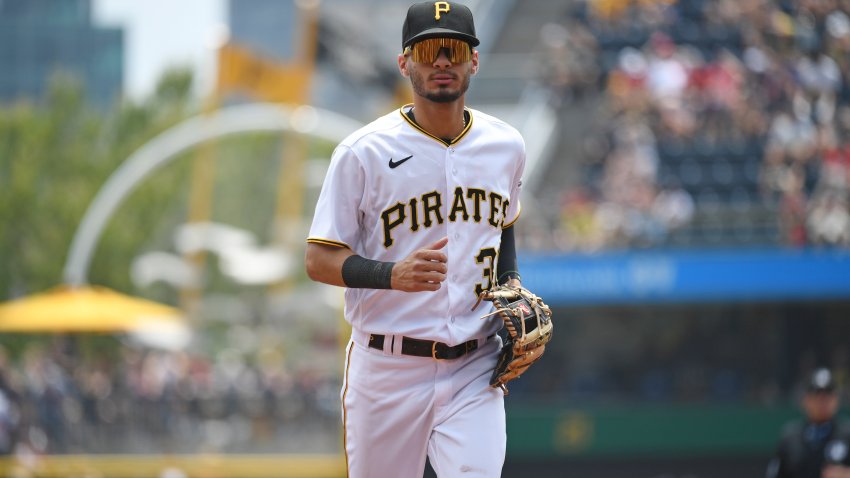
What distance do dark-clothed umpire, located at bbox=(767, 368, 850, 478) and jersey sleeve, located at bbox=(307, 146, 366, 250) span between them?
12.2ft

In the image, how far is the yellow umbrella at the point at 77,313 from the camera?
15492mm

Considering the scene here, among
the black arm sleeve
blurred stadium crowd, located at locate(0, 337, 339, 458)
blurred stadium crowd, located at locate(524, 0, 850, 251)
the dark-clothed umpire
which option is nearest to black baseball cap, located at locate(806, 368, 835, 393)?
the dark-clothed umpire

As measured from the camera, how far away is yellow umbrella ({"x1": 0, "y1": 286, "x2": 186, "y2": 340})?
50.8 ft

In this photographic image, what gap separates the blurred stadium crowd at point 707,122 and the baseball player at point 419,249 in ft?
35.7

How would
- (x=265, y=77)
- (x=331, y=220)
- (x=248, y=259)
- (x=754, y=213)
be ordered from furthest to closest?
(x=248, y=259) → (x=265, y=77) → (x=754, y=213) → (x=331, y=220)

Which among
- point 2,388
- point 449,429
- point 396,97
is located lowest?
point 2,388

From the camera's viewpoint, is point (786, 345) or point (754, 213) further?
point (786, 345)

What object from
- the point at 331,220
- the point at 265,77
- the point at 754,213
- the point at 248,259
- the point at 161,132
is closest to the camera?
the point at 331,220

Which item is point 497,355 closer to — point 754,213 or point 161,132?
point 754,213

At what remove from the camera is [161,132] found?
39438mm

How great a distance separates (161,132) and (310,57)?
63.4 ft

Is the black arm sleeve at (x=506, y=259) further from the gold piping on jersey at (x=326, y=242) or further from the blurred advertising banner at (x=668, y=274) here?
the blurred advertising banner at (x=668, y=274)

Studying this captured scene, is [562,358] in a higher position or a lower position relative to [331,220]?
lower

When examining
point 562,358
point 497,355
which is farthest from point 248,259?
point 497,355
